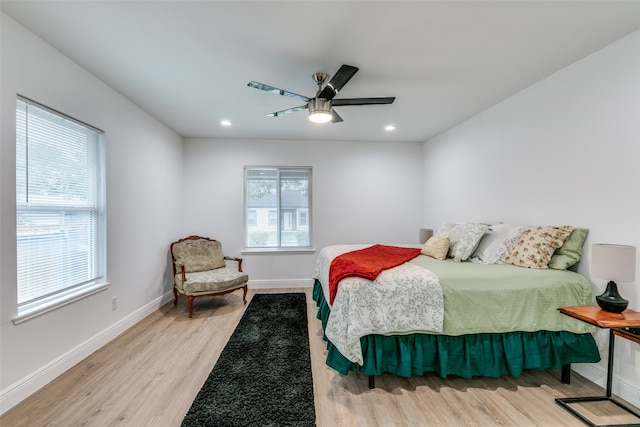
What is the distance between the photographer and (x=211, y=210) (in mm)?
4750

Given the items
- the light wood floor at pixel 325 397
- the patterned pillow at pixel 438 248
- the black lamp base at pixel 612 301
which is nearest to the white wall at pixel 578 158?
the black lamp base at pixel 612 301

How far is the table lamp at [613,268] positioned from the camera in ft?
5.69

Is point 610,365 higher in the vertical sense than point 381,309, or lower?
lower

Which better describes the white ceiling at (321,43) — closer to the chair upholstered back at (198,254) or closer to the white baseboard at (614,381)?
the chair upholstered back at (198,254)

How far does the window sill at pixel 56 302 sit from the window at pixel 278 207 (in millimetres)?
2428

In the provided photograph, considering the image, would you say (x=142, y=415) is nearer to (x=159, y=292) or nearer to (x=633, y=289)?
(x=159, y=292)

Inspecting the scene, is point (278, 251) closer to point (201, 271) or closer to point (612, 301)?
point (201, 271)

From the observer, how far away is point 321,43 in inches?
81.4

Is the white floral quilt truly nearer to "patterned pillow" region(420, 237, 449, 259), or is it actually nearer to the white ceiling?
"patterned pillow" region(420, 237, 449, 259)

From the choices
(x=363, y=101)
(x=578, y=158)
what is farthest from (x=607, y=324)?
(x=363, y=101)

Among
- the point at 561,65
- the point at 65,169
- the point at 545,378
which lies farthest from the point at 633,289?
the point at 65,169

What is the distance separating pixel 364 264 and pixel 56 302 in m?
2.51

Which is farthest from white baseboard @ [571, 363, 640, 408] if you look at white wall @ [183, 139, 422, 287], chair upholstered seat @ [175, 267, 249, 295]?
chair upholstered seat @ [175, 267, 249, 295]

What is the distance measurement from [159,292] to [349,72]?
12.4 feet
